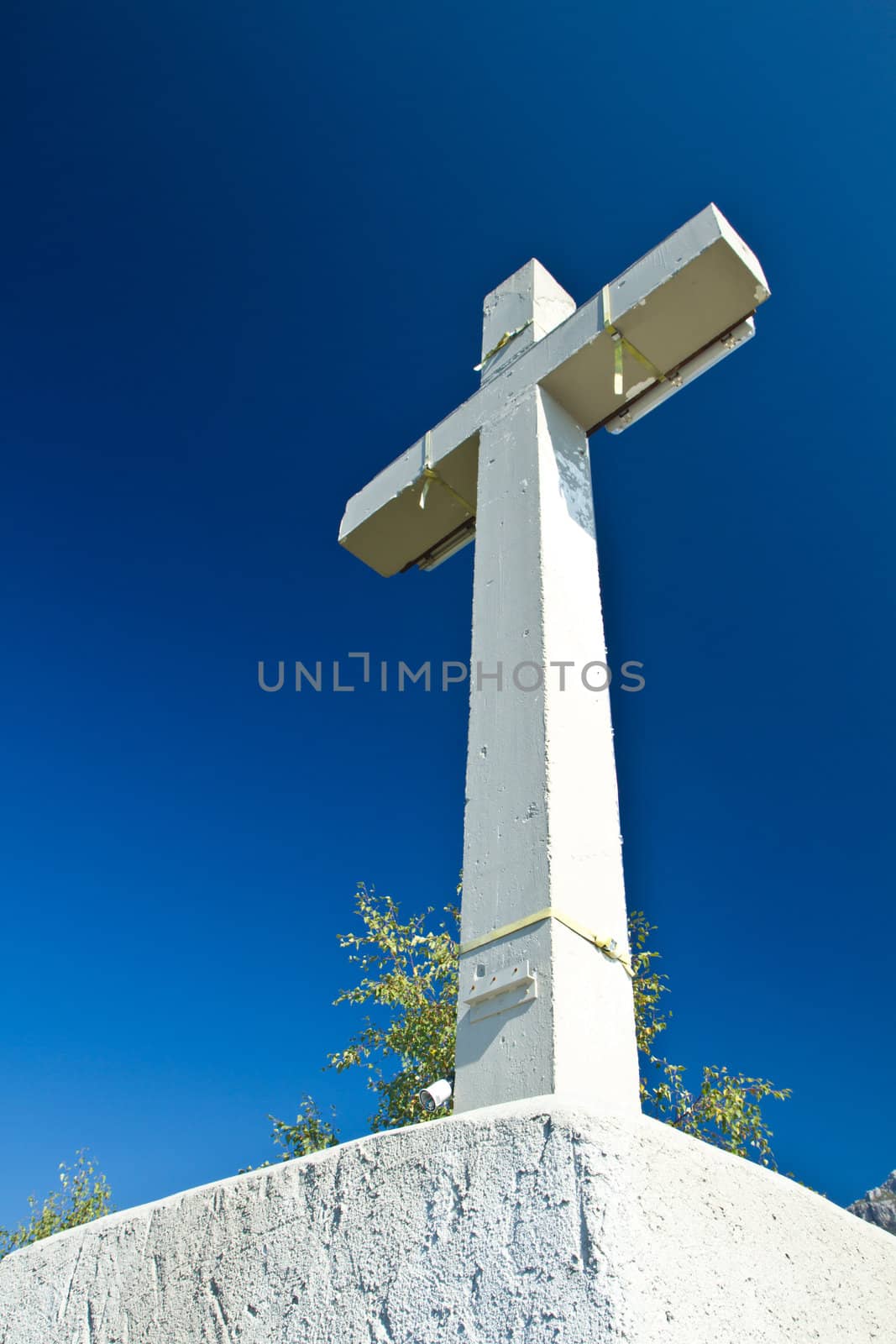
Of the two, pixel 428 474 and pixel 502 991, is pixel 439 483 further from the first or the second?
pixel 502 991

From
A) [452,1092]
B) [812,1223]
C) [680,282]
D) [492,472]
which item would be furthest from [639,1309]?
[680,282]

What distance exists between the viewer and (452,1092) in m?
2.30

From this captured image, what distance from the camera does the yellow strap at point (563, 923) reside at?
2234 millimetres

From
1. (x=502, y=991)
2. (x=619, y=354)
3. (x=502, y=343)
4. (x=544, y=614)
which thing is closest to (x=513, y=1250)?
(x=502, y=991)

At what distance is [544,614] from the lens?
288 cm

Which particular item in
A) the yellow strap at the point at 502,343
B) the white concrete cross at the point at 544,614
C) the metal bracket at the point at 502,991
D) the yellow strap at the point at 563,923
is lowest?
the metal bracket at the point at 502,991

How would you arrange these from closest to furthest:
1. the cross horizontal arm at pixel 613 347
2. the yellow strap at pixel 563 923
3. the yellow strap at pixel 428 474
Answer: the yellow strap at pixel 563 923 < the cross horizontal arm at pixel 613 347 < the yellow strap at pixel 428 474

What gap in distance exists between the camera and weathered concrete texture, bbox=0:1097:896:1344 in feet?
4.92

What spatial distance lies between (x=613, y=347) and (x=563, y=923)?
2.39 metres

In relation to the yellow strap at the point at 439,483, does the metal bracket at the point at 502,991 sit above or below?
below

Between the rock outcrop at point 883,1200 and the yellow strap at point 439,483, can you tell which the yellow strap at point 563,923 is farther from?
the rock outcrop at point 883,1200

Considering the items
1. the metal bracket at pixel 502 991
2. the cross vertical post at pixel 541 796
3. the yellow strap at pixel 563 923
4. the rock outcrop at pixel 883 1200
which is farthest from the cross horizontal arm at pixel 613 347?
the rock outcrop at pixel 883 1200

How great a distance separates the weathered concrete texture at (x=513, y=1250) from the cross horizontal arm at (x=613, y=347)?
277cm

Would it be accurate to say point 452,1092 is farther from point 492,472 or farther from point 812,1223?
point 492,472
